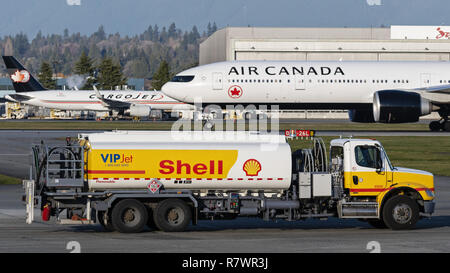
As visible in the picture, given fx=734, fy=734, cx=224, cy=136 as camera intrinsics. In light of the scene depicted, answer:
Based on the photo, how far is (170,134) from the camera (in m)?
19.1

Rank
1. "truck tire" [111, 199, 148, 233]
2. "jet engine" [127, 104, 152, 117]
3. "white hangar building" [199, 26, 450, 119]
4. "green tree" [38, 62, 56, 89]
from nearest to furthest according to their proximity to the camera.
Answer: "truck tire" [111, 199, 148, 233] → "jet engine" [127, 104, 152, 117] → "white hangar building" [199, 26, 450, 119] → "green tree" [38, 62, 56, 89]

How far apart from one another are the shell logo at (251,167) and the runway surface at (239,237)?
5.11 ft

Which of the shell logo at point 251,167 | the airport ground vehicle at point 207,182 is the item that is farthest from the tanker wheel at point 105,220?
the shell logo at point 251,167

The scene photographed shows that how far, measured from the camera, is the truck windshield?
1934 cm

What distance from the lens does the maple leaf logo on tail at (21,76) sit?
92.5m

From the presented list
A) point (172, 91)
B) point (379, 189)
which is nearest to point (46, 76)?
point (172, 91)

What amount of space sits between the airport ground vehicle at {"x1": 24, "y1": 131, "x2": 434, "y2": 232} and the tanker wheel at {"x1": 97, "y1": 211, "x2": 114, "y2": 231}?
0.13 ft

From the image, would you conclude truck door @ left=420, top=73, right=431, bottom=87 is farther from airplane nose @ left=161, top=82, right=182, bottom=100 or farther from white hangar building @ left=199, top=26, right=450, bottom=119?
white hangar building @ left=199, top=26, right=450, bottom=119

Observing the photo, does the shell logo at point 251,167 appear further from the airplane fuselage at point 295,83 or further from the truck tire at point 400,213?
the airplane fuselage at point 295,83

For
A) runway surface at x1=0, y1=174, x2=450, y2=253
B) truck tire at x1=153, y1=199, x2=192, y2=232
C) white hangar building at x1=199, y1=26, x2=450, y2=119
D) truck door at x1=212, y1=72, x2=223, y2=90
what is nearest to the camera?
runway surface at x1=0, y1=174, x2=450, y2=253

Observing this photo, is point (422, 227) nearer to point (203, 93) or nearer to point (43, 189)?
point (43, 189)

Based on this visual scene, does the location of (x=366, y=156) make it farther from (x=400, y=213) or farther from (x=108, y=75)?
(x=108, y=75)

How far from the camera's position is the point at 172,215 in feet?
60.8

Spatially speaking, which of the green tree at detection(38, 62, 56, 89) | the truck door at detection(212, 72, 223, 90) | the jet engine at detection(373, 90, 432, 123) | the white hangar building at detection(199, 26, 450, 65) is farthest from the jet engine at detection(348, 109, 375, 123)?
the green tree at detection(38, 62, 56, 89)
